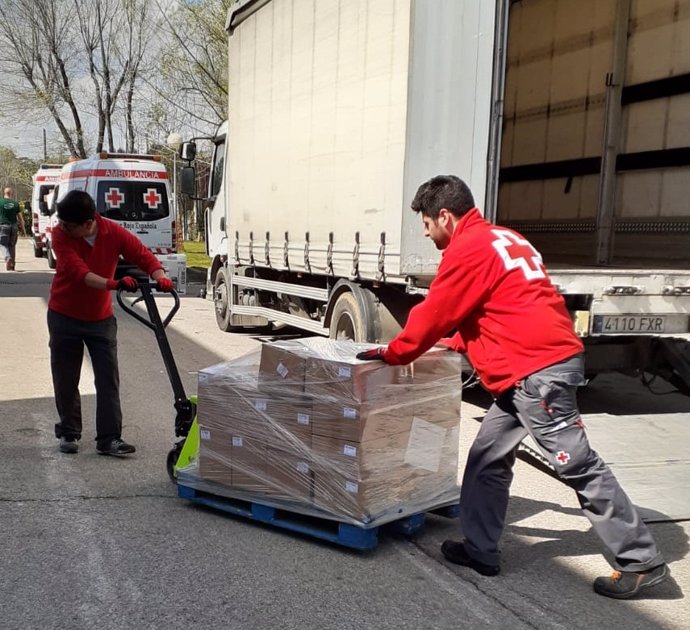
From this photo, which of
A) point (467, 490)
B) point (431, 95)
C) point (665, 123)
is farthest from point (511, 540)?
point (665, 123)

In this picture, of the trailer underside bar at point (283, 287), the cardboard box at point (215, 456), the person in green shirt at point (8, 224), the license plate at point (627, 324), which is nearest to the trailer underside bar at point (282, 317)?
the trailer underside bar at point (283, 287)

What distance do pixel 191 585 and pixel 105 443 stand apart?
212 centimetres

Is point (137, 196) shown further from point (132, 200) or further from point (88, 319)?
point (88, 319)

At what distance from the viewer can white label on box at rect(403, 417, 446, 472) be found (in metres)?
4.00

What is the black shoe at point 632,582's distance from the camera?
3465 mm

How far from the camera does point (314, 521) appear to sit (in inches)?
162

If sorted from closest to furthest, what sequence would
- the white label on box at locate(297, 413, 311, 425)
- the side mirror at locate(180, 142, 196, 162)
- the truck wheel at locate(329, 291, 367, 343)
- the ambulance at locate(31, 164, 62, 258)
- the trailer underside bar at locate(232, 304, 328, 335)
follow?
the white label on box at locate(297, 413, 311, 425) < the truck wheel at locate(329, 291, 367, 343) < the trailer underside bar at locate(232, 304, 328, 335) < the side mirror at locate(180, 142, 196, 162) < the ambulance at locate(31, 164, 62, 258)

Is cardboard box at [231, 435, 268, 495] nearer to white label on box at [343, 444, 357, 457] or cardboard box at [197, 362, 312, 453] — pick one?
cardboard box at [197, 362, 312, 453]


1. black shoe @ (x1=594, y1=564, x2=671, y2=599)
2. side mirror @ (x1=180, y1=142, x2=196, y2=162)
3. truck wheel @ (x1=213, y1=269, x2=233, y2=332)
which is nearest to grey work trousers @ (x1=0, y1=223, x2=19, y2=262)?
truck wheel @ (x1=213, y1=269, x2=233, y2=332)

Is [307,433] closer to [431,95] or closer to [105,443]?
[105,443]

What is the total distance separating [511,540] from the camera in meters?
4.16

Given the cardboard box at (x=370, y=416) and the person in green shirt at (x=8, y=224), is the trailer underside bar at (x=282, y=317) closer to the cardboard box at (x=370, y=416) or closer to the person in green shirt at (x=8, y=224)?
the cardboard box at (x=370, y=416)

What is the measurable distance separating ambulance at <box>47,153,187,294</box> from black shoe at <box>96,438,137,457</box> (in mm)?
12877

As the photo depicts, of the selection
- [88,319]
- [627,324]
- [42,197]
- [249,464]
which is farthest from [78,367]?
[42,197]
